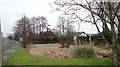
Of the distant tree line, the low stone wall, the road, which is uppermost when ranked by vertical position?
the distant tree line

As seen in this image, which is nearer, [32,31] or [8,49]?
[8,49]

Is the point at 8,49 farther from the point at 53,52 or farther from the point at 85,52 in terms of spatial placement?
the point at 85,52

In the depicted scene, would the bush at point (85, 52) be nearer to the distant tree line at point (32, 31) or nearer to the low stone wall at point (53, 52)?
the low stone wall at point (53, 52)

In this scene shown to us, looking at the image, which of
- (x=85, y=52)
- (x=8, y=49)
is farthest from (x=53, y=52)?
(x=85, y=52)

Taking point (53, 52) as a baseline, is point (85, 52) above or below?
above

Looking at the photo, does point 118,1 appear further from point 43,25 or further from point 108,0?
point 43,25

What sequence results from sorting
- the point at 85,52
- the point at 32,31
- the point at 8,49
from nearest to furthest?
1. the point at 85,52
2. the point at 8,49
3. the point at 32,31

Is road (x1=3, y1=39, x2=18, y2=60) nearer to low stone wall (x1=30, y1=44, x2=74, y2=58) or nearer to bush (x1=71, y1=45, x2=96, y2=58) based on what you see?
low stone wall (x1=30, y1=44, x2=74, y2=58)

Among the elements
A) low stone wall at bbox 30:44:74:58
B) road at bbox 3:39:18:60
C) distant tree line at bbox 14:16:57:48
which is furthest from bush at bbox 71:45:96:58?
distant tree line at bbox 14:16:57:48

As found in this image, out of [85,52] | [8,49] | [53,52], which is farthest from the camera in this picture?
[8,49]

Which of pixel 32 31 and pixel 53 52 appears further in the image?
pixel 32 31

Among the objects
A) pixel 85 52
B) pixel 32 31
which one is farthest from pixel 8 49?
pixel 85 52

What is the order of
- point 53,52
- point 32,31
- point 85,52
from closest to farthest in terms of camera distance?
point 85,52
point 53,52
point 32,31

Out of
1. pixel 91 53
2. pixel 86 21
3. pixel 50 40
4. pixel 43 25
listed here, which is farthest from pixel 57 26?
pixel 86 21
